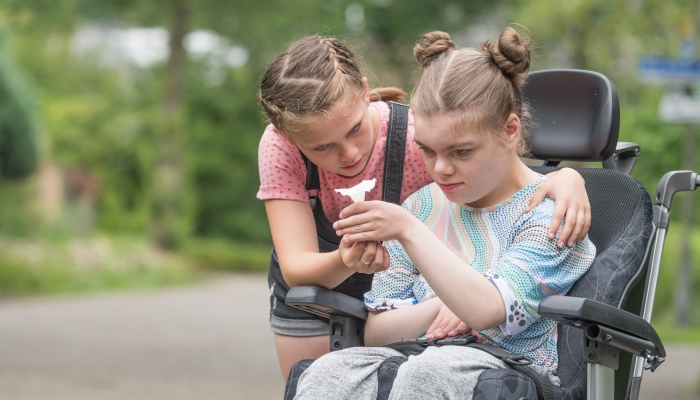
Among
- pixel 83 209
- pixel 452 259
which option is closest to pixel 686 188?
pixel 452 259

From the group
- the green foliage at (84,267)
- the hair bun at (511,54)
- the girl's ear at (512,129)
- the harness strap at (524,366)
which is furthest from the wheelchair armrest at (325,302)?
the green foliage at (84,267)

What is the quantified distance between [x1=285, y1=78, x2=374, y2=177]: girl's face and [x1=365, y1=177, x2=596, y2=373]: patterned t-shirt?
0.23m

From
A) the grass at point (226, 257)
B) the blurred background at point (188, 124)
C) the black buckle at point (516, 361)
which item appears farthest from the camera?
the grass at point (226, 257)

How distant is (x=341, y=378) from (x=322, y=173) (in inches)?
30.6

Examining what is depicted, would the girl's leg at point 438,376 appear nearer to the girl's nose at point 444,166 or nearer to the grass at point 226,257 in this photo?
the girl's nose at point 444,166

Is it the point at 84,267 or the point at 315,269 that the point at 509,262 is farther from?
the point at 84,267

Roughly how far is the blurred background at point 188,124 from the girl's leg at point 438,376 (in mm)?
947

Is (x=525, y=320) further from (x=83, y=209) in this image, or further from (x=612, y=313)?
(x=83, y=209)

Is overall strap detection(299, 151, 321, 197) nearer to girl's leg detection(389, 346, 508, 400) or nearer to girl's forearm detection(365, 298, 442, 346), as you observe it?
girl's forearm detection(365, 298, 442, 346)

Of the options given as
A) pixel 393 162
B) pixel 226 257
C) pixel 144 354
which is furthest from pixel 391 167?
pixel 226 257

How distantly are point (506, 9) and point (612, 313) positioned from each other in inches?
894

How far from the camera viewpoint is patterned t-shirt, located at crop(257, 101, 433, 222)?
2779 mm

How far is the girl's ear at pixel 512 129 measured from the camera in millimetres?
2461

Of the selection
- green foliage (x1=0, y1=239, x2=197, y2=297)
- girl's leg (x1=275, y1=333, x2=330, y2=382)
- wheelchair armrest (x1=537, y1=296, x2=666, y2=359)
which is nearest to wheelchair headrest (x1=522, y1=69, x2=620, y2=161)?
wheelchair armrest (x1=537, y1=296, x2=666, y2=359)
